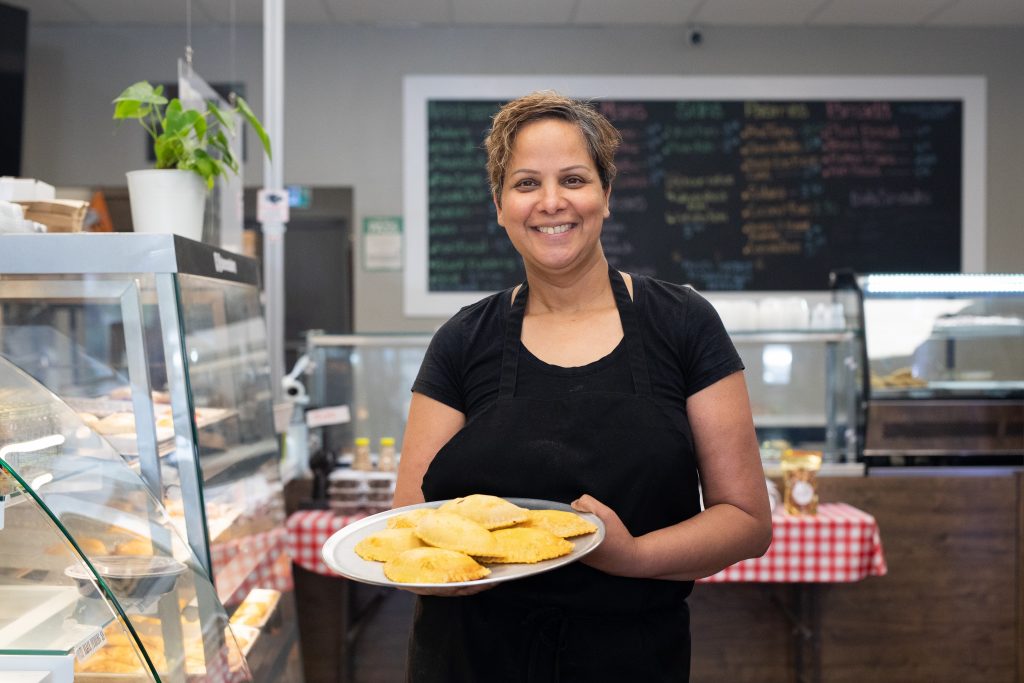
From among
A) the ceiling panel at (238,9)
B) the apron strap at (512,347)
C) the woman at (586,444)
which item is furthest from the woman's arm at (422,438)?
the ceiling panel at (238,9)

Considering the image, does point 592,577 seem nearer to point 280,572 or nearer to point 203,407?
point 203,407

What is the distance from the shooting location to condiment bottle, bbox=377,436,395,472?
3309 mm

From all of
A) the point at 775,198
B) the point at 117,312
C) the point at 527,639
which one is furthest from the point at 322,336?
the point at 775,198

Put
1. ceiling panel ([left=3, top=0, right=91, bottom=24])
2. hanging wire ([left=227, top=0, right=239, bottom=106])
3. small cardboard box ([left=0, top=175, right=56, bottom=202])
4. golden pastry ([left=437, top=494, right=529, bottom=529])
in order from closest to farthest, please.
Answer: golden pastry ([left=437, top=494, right=529, bottom=529]) < small cardboard box ([left=0, top=175, right=56, bottom=202]) < ceiling panel ([left=3, top=0, right=91, bottom=24]) < hanging wire ([left=227, top=0, right=239, bottom=106])

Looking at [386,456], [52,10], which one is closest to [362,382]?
[386,456]

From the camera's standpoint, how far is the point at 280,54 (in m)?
3.33

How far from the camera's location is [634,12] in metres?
5.16

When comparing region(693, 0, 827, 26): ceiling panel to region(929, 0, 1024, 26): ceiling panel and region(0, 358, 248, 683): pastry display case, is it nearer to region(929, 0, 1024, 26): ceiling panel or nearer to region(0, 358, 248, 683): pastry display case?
region(929, 0, 1024, 26): ceiling panel

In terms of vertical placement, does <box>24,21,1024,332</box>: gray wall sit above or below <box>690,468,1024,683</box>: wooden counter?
above

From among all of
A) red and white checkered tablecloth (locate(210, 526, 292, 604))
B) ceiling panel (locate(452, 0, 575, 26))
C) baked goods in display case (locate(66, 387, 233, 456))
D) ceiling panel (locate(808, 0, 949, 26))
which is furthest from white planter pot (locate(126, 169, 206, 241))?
ceiling panel (locate(808, 0, 949, 26))

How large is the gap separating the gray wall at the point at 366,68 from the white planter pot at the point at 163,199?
324 cm

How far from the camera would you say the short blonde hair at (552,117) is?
1370 mm

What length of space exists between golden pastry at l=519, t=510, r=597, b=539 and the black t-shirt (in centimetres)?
21

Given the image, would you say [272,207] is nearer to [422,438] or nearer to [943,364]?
[422,438]
